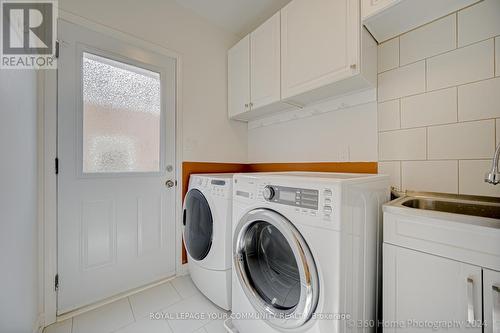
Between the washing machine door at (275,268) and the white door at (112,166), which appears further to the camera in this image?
the white door at (112,166)

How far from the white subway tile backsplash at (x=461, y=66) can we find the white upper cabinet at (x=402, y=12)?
9.3 inches

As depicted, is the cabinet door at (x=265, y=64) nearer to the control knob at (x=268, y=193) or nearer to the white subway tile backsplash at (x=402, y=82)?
the white subway tile backsplash at (x=402, y=82)

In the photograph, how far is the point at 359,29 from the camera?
3.87ft

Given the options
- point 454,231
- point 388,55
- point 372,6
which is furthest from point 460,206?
point 372,6

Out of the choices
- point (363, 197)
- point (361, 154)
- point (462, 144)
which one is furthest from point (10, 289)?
point (462, 144)

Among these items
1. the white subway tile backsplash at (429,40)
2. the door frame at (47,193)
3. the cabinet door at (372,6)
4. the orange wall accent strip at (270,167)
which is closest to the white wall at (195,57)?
the orange wall accent strip at (270,167)

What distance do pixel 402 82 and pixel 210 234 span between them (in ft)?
5.49

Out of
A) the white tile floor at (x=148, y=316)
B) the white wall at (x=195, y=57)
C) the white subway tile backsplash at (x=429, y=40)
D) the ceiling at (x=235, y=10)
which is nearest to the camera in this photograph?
the white subway tile backsplash at (x=429, y=40)

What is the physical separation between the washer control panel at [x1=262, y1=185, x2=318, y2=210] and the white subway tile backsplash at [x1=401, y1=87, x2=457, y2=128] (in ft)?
3.19

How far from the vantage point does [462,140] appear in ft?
3.75

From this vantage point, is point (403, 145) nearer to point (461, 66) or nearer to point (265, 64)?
point (461, 66)

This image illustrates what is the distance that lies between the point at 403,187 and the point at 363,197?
2.07 ft

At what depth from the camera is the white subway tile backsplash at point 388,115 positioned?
1379 millimetres

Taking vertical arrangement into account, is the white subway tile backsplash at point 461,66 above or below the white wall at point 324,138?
above
